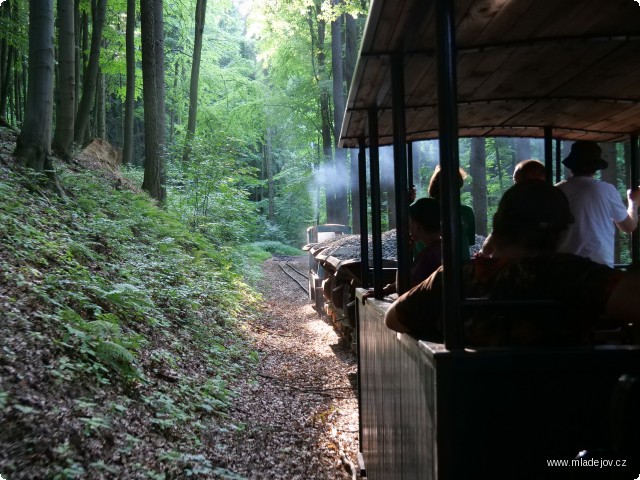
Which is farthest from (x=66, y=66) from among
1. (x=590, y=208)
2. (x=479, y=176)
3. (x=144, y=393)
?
(x=479, y=176)

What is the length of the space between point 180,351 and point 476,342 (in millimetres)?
4995

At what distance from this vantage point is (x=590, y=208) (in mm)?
3594

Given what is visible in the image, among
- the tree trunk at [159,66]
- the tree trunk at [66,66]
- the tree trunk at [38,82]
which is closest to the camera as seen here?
the tree trunk at [38,82]

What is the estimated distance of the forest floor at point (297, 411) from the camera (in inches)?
187

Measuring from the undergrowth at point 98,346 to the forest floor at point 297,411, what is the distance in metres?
0.35

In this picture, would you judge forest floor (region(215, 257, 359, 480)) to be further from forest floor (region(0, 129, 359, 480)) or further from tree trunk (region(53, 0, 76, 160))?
tree trunk (region(53, 0, 76, 160))

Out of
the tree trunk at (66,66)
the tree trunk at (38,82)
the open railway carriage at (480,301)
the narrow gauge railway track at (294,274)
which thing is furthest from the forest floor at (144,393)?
the narrow gauge railway track at (294,274)

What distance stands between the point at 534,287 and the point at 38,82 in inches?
340

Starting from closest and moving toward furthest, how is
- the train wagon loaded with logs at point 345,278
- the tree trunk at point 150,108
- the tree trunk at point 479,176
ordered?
the train wagon loaded with logs at point 345,278 < the tree trunk at point 150,108 < the tree trunk at point 479,176

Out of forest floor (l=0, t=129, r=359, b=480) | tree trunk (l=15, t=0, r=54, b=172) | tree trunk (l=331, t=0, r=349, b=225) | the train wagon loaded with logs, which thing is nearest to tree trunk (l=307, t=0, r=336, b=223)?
tree trunk (l=331, t=0, r=349, b=225)

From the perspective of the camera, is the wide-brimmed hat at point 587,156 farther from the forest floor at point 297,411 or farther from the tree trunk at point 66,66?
the tree trunk at point 66,66

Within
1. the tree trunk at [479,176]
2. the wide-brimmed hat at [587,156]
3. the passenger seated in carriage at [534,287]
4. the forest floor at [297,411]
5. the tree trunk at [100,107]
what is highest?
the tree trunk at [100,107]

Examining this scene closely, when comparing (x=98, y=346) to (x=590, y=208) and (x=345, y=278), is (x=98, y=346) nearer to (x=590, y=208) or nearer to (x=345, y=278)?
(x=590, y=208)

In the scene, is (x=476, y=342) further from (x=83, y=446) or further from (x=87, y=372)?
(x=87, y=372)
